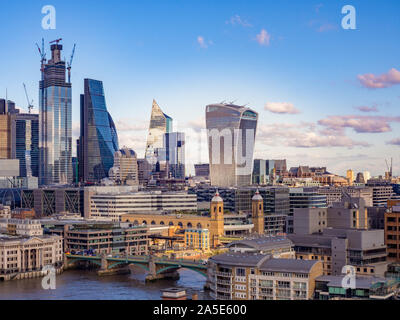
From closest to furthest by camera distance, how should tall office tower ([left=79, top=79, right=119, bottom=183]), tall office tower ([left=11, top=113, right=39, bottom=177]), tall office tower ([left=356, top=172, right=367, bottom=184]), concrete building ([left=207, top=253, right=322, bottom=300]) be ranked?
concrete building ([left=207, top=253, right=322, bottom=300])
tall office tower ([left=79, top=79, right=119, bottom=183])
tall office tower ([left=356, top=172, right=367, bottom=184])
tall office tower ([left=11, top=113, right=39, bottom=177])

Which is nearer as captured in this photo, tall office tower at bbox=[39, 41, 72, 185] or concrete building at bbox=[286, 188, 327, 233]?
concrete building at bbox=[286, 188, 327, 233]

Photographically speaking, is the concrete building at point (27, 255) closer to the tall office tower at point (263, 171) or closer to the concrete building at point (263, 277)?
the concrete building at point (263, 277)

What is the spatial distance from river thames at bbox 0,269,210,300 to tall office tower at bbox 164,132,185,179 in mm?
63135

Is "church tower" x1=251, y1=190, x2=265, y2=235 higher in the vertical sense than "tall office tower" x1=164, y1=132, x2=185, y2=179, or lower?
lower

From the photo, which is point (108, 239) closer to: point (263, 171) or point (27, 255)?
point (27, 255)

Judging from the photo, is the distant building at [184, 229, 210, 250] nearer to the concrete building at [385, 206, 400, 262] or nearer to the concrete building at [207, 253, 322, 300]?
the concrete building at [385, 206, 400, 262]

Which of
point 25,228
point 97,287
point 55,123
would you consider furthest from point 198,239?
point 55,123

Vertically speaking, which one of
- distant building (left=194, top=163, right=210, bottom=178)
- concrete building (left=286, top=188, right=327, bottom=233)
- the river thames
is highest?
distant building (left=194, top=163, right=210, bottom=178)

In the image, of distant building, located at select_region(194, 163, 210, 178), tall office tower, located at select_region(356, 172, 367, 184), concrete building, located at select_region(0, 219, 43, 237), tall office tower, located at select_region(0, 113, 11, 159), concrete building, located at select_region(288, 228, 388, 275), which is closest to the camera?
concrete building, located at select_region(288, 228, 388, 275)

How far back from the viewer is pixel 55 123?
8475 cm

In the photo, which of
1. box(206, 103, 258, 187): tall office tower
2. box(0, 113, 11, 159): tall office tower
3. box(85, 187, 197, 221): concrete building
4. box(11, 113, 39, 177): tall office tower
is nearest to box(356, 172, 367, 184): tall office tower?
box(206, 103, 258, 187): tall office tower

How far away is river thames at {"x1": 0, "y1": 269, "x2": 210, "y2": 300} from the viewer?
2059 centimetres

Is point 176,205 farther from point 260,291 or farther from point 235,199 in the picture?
point 260,291

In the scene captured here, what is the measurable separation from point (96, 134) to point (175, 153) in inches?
689
